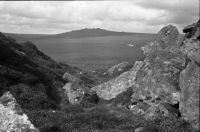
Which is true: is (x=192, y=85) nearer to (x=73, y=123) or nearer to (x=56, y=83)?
(x=73, y=123)

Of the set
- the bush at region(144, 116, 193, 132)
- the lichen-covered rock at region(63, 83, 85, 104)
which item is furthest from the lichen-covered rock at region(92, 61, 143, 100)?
the bush at region(144, 116, 193, 132)

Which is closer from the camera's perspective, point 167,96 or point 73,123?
point 73,123

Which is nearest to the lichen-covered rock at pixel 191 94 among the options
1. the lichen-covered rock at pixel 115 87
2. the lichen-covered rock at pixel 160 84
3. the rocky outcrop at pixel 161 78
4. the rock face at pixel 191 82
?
the rock face at pixel 191 82

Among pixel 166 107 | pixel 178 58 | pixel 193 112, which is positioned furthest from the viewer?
pixel 178 58

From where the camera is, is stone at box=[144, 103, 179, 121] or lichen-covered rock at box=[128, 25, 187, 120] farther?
lichen-covered rock at box=[128, 25, 187, 120]

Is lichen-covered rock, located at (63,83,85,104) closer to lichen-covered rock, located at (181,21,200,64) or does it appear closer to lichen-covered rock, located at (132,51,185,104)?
lichen-covered rock, located at (132,51,185,104)

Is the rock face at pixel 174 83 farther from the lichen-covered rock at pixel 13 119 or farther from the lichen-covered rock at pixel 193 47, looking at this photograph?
the lichen-covered rock at pixel 13 119

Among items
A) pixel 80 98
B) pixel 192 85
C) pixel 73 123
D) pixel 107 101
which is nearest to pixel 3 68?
pixel 80 98
